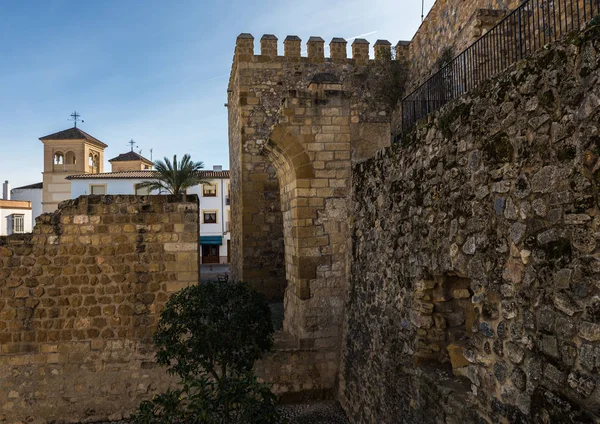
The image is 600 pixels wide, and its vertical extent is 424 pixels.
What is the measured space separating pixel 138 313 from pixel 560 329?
528 centimetres

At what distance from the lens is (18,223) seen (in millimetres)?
33781

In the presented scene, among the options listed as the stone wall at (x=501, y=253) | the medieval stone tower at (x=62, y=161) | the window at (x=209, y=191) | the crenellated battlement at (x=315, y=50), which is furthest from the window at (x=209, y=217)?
the stone wall at (x=501, y=253)

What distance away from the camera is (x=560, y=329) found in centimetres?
237

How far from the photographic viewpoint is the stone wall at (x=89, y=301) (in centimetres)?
611

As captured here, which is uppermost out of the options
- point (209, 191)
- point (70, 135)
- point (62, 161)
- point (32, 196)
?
point (70, 135)

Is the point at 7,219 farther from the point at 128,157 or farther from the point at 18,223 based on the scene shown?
the point at 128,157

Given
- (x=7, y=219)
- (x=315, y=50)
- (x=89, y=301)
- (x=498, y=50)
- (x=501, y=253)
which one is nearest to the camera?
(x=501, y=253)

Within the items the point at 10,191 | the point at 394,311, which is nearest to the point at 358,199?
the point at 394,311

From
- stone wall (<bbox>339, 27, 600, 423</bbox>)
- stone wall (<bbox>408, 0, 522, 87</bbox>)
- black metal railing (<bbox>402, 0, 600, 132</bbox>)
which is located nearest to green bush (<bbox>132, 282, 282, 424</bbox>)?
stone wall (<bbox>339, 27, 600, 423</bbox>)

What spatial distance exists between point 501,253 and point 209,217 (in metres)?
29.7

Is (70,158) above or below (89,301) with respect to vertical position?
above

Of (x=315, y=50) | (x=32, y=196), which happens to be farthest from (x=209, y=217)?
(x=315, y=50)

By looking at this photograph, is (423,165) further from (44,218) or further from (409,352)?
(44,218)

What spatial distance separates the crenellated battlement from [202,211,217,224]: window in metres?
19.9
